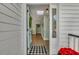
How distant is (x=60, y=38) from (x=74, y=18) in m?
0.80

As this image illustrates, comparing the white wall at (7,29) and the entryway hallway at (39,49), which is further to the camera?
the entryway hallway at (39,49)

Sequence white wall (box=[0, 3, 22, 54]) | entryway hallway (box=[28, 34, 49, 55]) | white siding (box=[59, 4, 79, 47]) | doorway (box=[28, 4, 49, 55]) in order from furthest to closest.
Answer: doorway (box=[28, 4, 49, 55]) → entryway hallway (box=[28, 34, 49, 55]) → white siding (box=[59, 4, 79, 47]) → white wall (box=[0, 3, 22, 54])

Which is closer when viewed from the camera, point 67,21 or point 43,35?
point 67,21

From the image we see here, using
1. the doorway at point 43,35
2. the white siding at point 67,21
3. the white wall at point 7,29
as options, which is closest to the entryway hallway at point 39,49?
the doorway at point 43,35

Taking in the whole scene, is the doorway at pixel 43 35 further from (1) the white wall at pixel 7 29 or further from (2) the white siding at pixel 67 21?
(1) the white wall at pixel 7 29

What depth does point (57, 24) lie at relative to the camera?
4.56 m

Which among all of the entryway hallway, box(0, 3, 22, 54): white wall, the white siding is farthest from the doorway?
box(0, 3, 22, 54): white wall

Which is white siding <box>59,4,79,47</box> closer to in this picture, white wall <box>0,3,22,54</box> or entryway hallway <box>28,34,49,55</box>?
entryway hallway <box>28,34,49,55</box>

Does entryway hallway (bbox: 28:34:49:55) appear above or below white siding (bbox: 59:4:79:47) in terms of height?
below

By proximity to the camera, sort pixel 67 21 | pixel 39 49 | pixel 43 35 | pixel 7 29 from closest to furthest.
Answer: pixel 7 29, pixel 67 21, pixel 39 49, pixel 43 35

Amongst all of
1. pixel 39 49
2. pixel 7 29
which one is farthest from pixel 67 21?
pixel 7 29

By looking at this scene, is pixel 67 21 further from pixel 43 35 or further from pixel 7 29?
pixel 43 35
